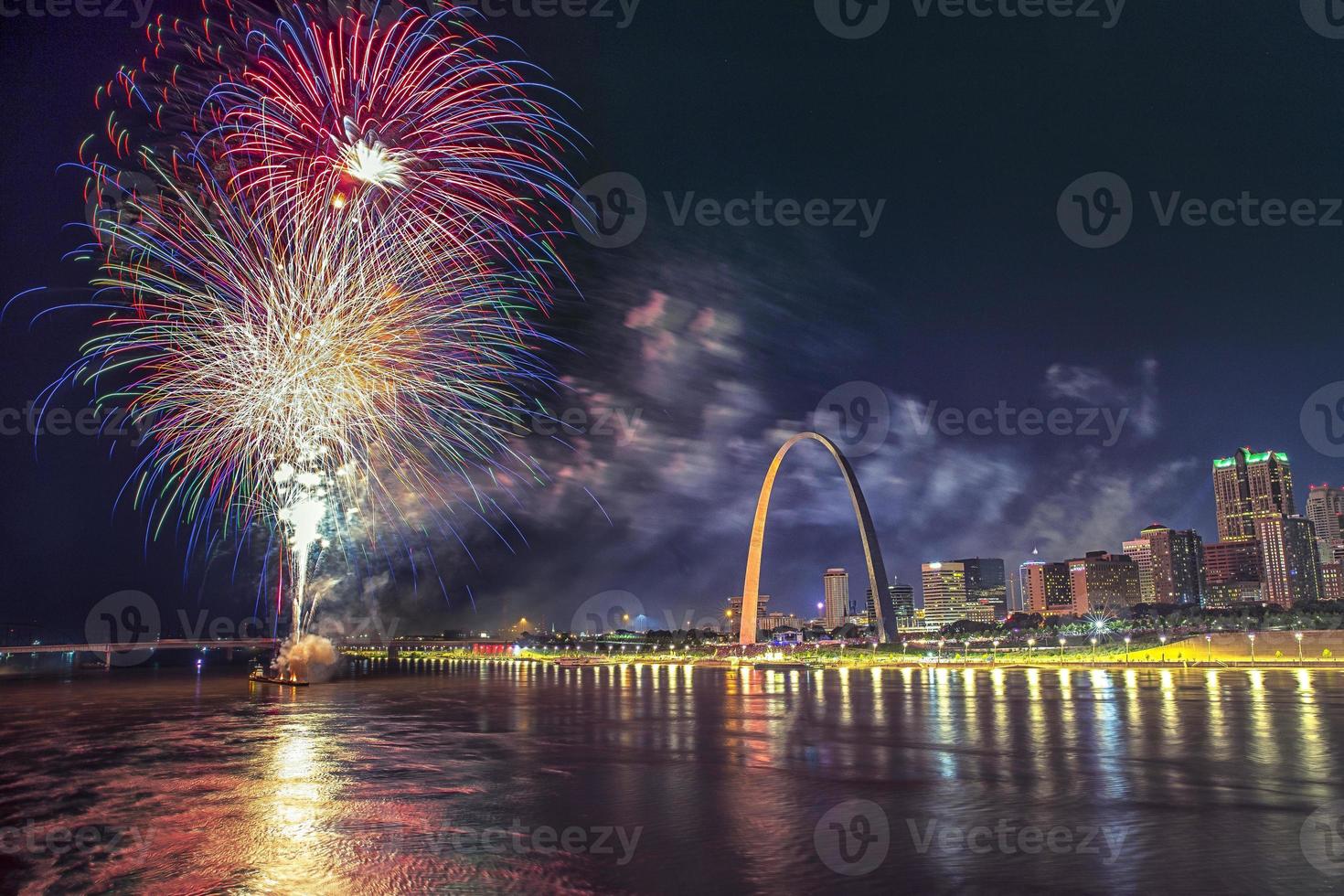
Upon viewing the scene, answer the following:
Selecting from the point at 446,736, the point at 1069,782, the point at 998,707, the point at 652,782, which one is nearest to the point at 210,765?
the point at 446,736

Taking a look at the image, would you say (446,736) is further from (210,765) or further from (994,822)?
(994,822)

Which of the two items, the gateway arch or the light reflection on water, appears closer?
the light reflection on water

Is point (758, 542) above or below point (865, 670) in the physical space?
above

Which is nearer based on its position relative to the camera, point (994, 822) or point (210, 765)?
point (994, 822)

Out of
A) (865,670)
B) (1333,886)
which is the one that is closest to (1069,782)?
(1333,886)

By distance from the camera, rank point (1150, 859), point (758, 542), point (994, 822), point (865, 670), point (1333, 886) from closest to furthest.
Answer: point (1333, 886) → point (1150, 859) → point (994, 822) → point (865, 670) → point (758, 542)

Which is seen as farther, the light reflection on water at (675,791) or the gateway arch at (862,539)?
the gateway arch at (862,539)

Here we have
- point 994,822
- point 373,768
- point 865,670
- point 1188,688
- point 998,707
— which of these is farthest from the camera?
point 865,670

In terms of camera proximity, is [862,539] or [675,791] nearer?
[675,791]
